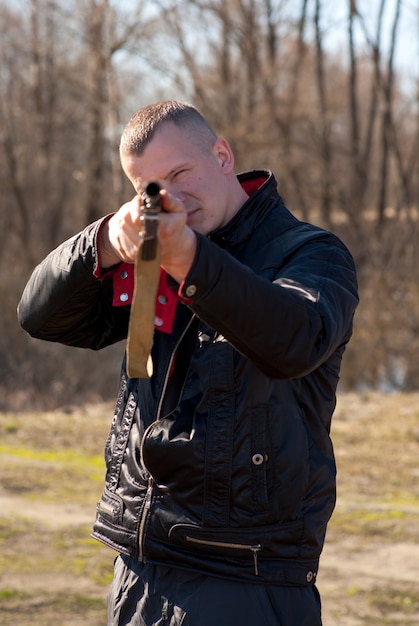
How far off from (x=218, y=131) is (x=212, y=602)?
12625 mm

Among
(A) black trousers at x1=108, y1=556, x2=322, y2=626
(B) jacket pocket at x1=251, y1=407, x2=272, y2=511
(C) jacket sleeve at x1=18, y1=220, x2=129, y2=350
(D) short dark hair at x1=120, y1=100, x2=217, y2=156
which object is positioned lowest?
(A) black trousers at x1=108, y1=556, x2=322, y2=626

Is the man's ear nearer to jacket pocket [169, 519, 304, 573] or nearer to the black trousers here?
jacket pocket [169, 519, 304, 573]

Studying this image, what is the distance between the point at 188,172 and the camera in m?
2.03

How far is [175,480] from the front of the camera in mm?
2018

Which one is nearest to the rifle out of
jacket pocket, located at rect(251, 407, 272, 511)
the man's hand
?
the man's hand

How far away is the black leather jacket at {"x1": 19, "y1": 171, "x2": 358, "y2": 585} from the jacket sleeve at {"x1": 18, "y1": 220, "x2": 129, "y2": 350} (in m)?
0.02

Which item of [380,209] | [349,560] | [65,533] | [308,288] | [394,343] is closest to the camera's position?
[308,288]

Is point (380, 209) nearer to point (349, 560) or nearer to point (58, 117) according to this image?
point (58, 117)

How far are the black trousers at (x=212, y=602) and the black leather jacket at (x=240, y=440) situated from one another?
0.03m

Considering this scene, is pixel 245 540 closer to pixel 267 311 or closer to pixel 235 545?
pixel 235 545

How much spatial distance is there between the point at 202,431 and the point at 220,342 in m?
0.19

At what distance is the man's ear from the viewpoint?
83.2 inches

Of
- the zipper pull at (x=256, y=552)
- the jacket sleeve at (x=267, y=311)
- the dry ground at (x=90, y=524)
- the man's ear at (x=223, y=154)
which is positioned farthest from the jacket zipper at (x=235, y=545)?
the dry ground at (x=90, y=524)

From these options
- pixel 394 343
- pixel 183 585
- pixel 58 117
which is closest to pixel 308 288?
pixel 183 585
